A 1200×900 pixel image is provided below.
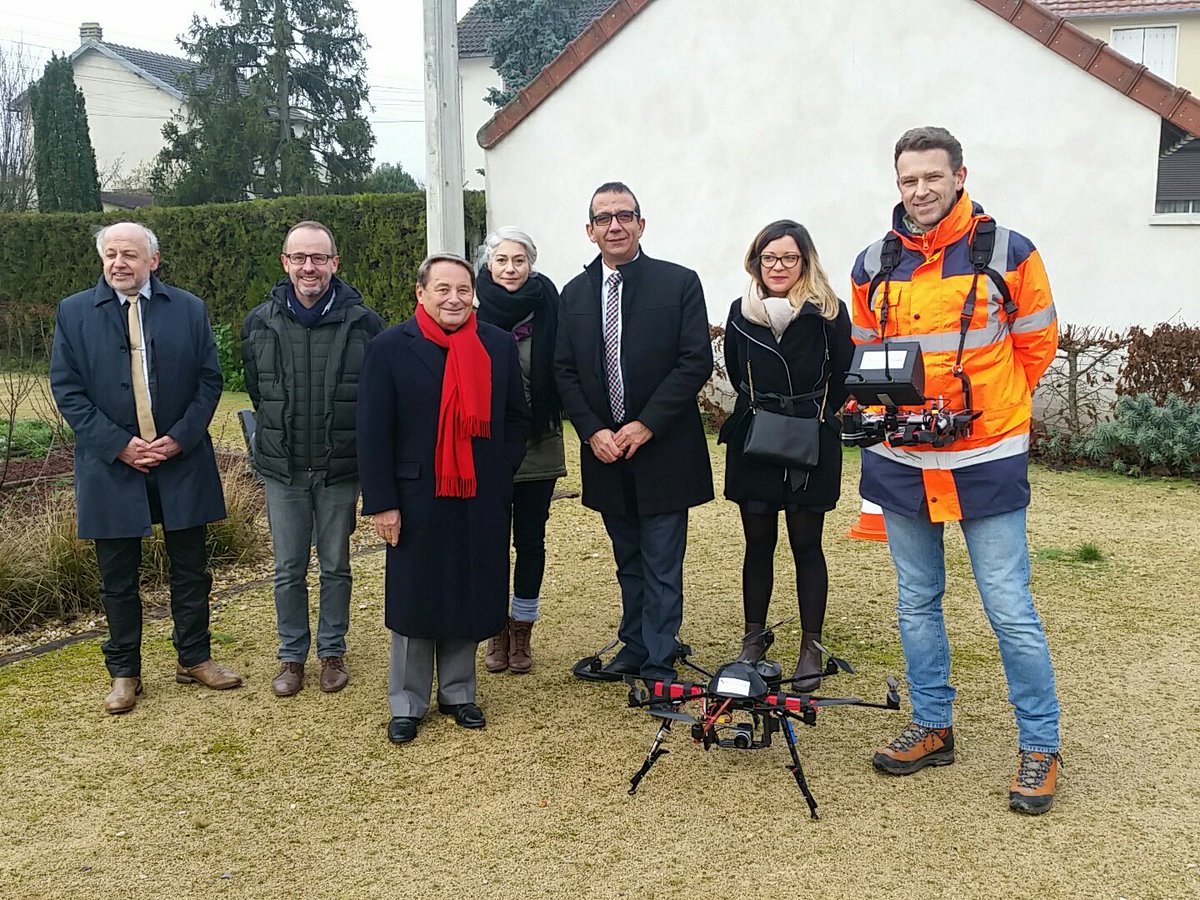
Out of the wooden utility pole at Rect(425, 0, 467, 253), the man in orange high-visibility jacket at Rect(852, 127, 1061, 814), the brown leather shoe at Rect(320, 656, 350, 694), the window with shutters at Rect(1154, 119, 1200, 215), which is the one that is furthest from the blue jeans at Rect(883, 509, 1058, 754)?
the window with shutters at Rect(1154, 119, 1200, 215)

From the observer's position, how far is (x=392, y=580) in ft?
13.9

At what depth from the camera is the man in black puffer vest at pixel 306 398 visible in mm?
4535

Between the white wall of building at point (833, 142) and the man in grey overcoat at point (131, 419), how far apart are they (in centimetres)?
826

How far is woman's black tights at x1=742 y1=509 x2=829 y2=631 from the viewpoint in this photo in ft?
15.1

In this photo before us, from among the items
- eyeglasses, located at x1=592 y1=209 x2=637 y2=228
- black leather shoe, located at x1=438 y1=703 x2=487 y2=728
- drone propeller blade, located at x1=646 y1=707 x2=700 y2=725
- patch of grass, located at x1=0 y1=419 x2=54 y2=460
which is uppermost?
eyeglasses, located at x1=592 y1=209 x2=637 y2=228

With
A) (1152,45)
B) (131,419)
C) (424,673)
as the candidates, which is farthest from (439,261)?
(1152,45)

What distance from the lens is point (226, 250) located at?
51.2ft

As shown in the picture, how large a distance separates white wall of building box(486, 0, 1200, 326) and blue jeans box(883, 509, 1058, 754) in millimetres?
7698

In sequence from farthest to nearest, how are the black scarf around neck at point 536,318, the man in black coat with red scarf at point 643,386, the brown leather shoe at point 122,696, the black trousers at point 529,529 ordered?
the black trousers at point 529,529, the black scarf around neck at point 536,318, the brown leather shoe at point 122,696, the man in black coat with red scarf at point 643,386

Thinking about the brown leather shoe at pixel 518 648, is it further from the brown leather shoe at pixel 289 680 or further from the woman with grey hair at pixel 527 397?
the brown leather shoe at pixel 289 680

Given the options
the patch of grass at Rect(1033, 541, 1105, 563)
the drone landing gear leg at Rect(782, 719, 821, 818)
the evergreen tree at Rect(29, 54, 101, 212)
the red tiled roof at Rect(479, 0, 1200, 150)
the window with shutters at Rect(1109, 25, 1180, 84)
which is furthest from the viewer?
the evergreen tree at Rect(29, 54, 101, 212)

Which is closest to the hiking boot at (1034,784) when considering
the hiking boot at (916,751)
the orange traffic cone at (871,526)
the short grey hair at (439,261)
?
the hiking boot at (916,751)

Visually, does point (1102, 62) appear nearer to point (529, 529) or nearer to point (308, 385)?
point (529, 529)

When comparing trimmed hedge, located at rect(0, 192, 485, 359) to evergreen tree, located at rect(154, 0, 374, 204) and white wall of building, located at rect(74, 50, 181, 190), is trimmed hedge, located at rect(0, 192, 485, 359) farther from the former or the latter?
white wall of building, located at rect(74, 50, 181, 190)
